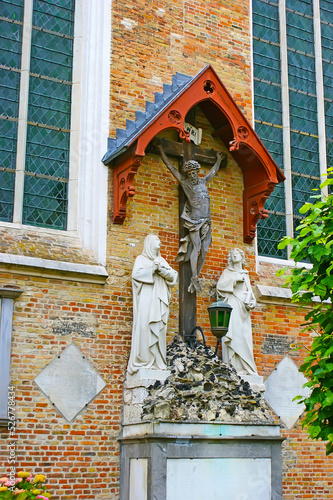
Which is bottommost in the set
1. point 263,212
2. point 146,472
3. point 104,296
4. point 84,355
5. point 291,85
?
point 146,472

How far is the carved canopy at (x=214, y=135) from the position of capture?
9984 mm

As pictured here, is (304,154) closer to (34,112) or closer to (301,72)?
(301,72)

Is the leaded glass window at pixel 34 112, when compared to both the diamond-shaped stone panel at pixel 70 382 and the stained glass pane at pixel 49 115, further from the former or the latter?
the diamond-shaped stone panel at pixel 70 382

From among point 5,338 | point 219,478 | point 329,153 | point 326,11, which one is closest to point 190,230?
point 5,338

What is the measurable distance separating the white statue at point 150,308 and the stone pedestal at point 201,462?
0.85m

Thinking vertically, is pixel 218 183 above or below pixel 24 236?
above

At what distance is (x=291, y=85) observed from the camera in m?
13.1

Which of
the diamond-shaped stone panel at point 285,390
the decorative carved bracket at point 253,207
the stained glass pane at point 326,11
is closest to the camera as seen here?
the diamond-shaped stone panel at point 285,390

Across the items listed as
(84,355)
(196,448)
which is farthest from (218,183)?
(196,448)

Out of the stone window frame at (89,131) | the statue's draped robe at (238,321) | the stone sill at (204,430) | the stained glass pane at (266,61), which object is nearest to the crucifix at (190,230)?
the statue's draped robe at (238,321)

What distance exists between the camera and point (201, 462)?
860 centimetres

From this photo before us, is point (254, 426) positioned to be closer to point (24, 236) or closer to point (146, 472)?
point (146, 472)

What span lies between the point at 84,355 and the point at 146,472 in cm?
176

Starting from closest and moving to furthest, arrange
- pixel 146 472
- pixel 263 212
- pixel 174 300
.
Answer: pixel 146 472, pixel 174 300, pixel 263 212
